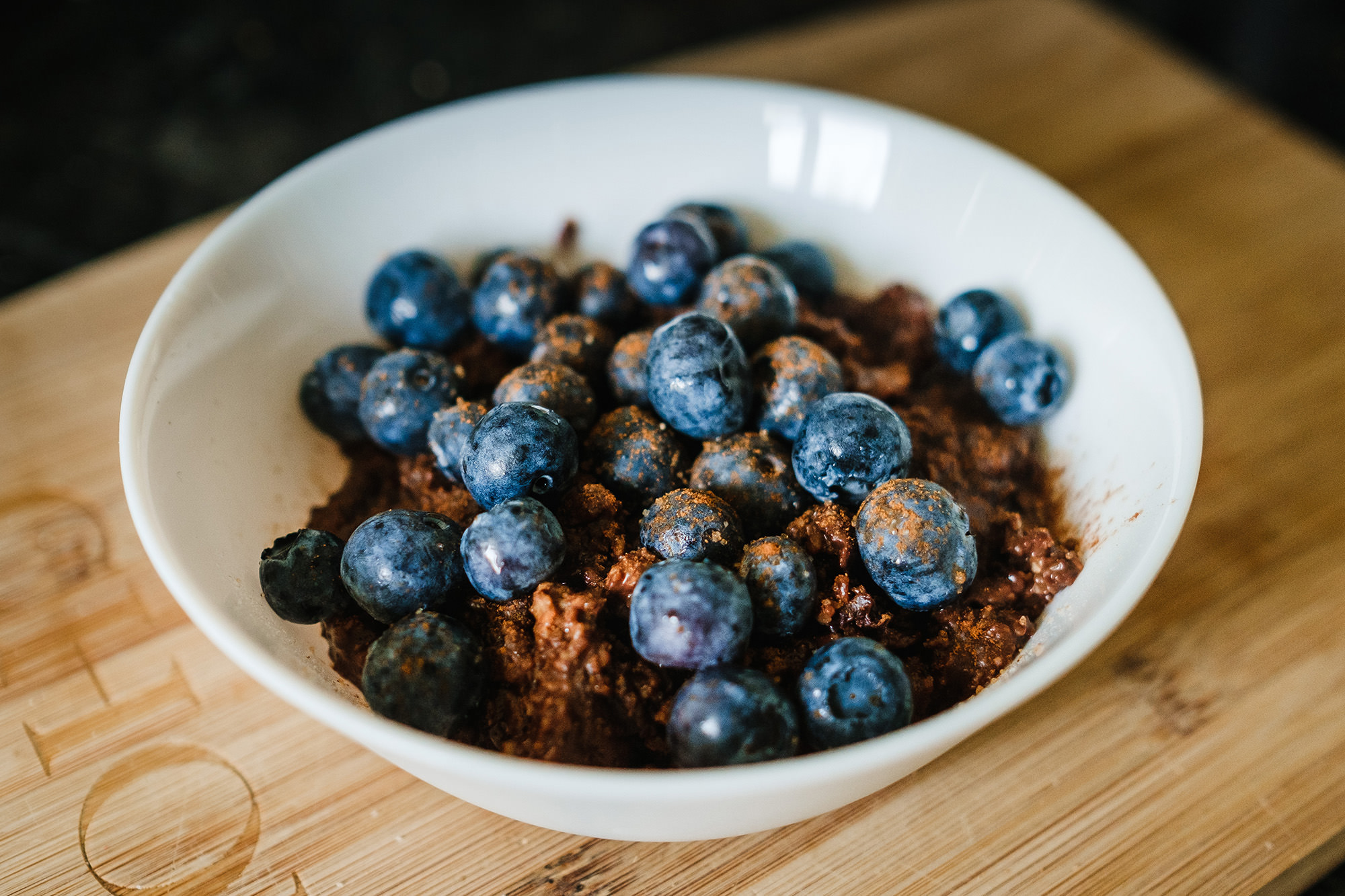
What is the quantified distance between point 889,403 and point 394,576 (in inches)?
31.6

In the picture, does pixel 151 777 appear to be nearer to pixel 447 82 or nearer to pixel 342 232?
pixel 342 232

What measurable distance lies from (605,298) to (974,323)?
62 centimetres

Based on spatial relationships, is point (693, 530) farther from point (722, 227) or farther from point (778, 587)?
point (722, 227)

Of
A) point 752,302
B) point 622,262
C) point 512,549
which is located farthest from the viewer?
point 622,262

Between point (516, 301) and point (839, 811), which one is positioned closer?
point (839, 811)

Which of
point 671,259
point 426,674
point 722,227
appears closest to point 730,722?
point 426,674

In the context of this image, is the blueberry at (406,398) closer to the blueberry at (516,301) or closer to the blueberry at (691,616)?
the blueberry at (516,301)

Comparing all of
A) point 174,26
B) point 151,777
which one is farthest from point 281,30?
point 151,777

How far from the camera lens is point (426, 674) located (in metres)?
1.05

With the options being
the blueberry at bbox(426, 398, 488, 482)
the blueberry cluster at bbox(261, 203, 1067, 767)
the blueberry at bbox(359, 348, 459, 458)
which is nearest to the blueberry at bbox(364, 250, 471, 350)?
the blueberry cluster at bbox(261, 203, 1067, 767)

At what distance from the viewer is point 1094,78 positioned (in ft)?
7.91

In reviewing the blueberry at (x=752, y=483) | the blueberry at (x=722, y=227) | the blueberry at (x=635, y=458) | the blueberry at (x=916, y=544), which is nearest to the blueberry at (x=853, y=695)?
the blueberry at (x=916, y=544)

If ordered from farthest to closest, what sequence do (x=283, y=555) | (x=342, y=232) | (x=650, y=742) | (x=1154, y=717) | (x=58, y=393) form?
(x=58, y=393) < (x=342, y=232) < (x=1154, y=717) < (x=283, y=555) < (x=650, y=742)

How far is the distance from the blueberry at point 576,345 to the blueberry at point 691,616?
0.48m
